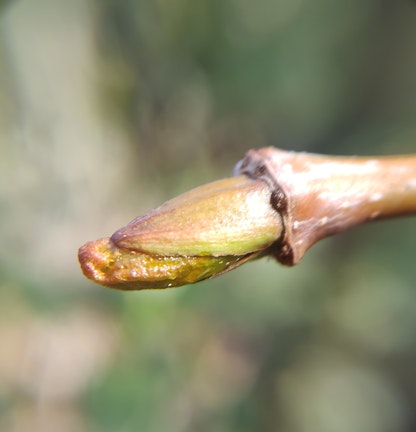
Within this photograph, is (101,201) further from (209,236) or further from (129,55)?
(209,236)

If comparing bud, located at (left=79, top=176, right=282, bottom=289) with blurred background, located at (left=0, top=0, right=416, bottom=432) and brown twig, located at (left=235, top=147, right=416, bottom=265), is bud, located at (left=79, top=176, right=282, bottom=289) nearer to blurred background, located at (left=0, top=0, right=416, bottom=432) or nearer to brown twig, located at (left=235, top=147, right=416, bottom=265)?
brown twig, located at (left=235, top=147, right=416, bottom=265)

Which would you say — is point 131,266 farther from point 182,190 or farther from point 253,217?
point 182,190

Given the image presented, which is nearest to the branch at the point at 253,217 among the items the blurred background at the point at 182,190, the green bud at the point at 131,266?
the green bud at the point at 131,266

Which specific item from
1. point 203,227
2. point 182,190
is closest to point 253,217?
point 203,227

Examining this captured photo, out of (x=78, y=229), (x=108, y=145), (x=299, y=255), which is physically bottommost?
(x=78, y=229)

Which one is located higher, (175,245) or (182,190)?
(175,245)

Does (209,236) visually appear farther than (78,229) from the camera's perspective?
No

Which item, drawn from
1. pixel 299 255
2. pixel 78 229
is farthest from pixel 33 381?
pixel 299 255

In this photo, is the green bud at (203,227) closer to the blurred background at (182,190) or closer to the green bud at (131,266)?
the green bud at (131,266)

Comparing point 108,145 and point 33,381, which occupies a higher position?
point 108,145
